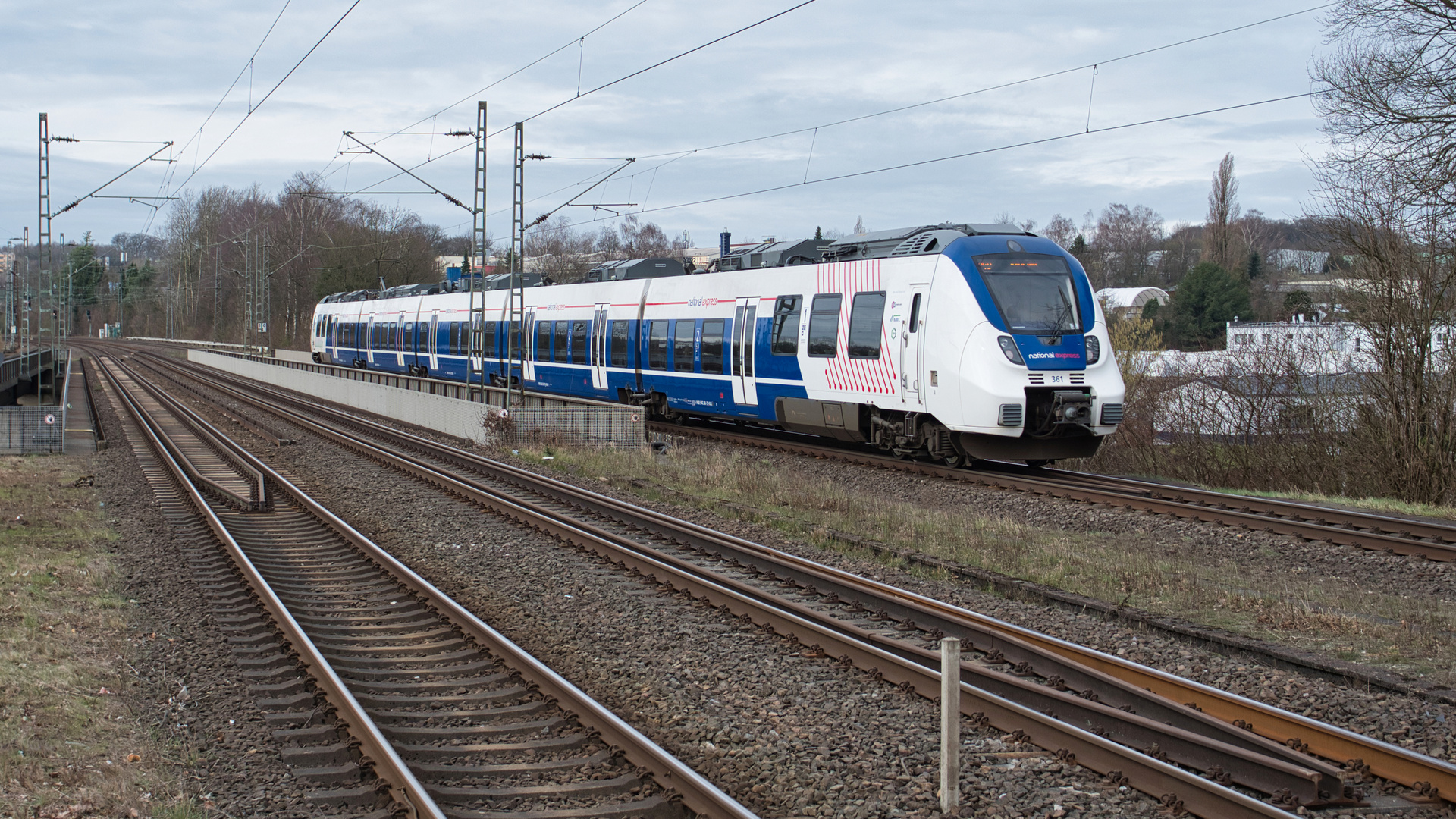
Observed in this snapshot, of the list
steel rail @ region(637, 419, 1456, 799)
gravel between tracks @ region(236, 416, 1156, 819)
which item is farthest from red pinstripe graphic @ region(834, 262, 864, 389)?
steel rail @ region(637, 419, 1456, 799)

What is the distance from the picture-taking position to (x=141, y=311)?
139 meters

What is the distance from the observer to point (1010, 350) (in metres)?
16.1

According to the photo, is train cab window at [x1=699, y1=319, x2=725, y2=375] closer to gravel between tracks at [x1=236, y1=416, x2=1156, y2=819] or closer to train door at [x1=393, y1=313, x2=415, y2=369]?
gravel between tracks at [x1=236, y1=416, x2=1156, y2=819]

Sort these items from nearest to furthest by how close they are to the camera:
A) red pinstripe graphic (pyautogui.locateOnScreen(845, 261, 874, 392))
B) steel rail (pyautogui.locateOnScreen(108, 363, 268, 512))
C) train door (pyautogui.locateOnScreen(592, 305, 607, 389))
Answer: steel rail (pyautogui.locateOnScreen(108, 363, 268, 512)) → red pinstripe graphic (pyautogui.locateOnScreen(845, 261, 874, 392)) → train door (pyautogui.locateOnScreen(592, 305, 607, 389))

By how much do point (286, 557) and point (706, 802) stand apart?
8.50 meters

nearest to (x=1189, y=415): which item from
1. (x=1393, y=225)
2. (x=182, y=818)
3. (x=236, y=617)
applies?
(x=1393, y=225)

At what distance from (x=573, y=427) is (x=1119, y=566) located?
48.4 ft

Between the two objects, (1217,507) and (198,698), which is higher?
(1217,507)

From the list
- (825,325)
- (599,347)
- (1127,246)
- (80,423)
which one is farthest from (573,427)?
(1127,246)

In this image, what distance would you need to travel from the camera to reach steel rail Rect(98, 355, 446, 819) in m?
5.40

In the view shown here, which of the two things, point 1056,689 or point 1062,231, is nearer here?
point 1056,689

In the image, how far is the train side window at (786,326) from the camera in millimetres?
20594

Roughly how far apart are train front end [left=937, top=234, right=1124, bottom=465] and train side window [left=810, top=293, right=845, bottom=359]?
9.64ft

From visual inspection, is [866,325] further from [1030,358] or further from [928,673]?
[928,673]
